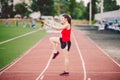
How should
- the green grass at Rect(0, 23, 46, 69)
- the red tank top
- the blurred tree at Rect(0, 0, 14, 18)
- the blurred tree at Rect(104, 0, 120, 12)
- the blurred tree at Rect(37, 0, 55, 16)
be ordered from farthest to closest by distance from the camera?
the blurred tree at Rect(104, 0, 120, 12) → the blurred tree at Rect(0, 0, 14, 18) → the blurred tree at Rect(37, 0, 55, 16) → the green grass at Rect(0, 23, 46, 69) → the red tank top

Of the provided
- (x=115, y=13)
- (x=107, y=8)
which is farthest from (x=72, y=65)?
(x=107, y=8)

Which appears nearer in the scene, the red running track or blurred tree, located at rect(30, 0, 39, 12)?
the red running track

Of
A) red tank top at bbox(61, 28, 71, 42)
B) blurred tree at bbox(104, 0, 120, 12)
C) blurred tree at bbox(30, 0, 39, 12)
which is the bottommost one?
blurred tree at bbox(104, 0, 120, 12)

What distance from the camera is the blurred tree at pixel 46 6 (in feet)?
381

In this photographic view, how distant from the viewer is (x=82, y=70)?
14.5 meters

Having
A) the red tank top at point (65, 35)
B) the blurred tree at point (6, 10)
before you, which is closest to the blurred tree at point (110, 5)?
the blurred tree at point (6, 10)

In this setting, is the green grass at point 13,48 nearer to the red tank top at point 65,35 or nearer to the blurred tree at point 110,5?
the red tank top at point 65,35

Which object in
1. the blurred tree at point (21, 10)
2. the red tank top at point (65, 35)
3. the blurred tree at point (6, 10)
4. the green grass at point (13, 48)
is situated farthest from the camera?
the blurred tree at point (21, 10)

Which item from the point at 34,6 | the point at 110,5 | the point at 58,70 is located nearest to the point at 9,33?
the point at 58,70

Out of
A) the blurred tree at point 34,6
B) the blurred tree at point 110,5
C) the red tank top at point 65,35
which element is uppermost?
the red tank top at point 65,35

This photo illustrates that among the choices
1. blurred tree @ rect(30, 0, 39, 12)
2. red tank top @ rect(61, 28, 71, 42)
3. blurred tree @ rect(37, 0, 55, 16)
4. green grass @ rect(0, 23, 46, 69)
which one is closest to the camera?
red tank top @ rect(61, 28, 71, 42)

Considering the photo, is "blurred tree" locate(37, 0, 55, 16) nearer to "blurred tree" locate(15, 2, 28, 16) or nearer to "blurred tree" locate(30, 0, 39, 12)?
"blurred tree" locate(30, 0, 39, 12)

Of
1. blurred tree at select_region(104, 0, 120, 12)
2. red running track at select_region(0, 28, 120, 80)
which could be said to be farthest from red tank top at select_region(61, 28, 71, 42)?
blurred tree at select_region(104, 0, 120, 12)

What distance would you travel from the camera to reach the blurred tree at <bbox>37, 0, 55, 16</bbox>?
116 metres
